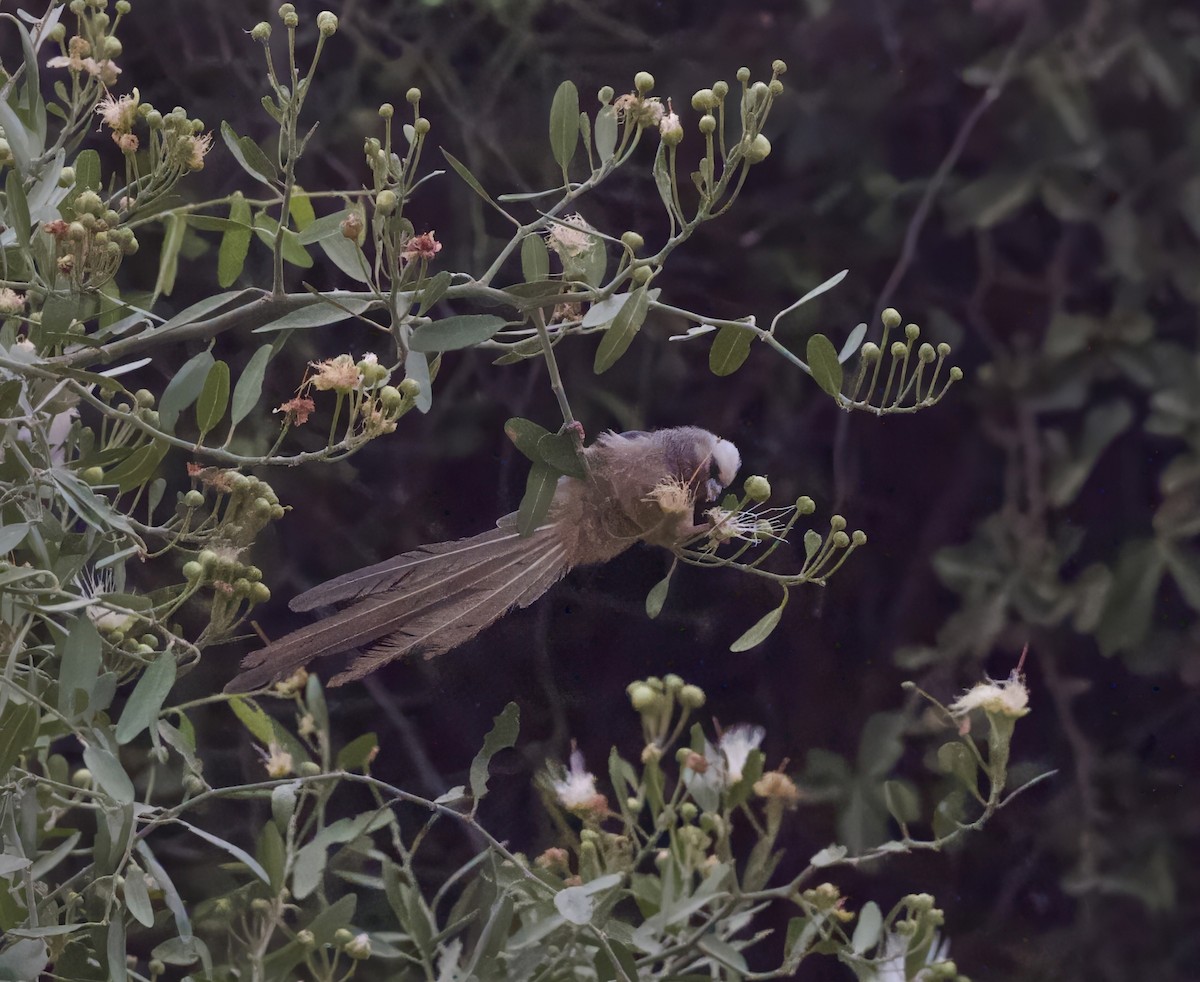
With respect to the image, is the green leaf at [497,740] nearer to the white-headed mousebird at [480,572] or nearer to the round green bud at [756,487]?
the white-headed mousebird at [480,572]

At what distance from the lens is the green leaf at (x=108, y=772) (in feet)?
1.81

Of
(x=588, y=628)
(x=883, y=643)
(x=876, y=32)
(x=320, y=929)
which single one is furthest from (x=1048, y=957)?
(x=876, y=32)

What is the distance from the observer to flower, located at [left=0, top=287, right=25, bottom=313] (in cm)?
62

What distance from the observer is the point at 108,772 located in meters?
0.56

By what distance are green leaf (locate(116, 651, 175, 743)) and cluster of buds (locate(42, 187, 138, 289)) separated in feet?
0.63

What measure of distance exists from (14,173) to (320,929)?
1.60ft

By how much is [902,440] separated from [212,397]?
655mm

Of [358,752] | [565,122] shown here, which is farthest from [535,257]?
[358,752]

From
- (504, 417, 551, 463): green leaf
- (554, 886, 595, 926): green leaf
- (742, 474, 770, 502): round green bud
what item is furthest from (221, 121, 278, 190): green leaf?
(554, 886, 595, 926): green leaf

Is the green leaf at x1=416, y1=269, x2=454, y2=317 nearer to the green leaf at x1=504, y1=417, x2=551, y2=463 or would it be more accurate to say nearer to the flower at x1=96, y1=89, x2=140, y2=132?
the green leaf at x1=504, y1=417, x2=551, y2=463

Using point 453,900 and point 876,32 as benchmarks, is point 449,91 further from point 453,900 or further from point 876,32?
point 453,900

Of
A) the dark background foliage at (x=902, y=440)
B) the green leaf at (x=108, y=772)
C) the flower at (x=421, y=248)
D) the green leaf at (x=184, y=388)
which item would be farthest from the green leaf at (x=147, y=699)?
the dark background foliage at (x=902, y=440)

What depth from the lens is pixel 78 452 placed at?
752mm

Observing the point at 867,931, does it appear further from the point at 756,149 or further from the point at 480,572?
the point at 756,149
